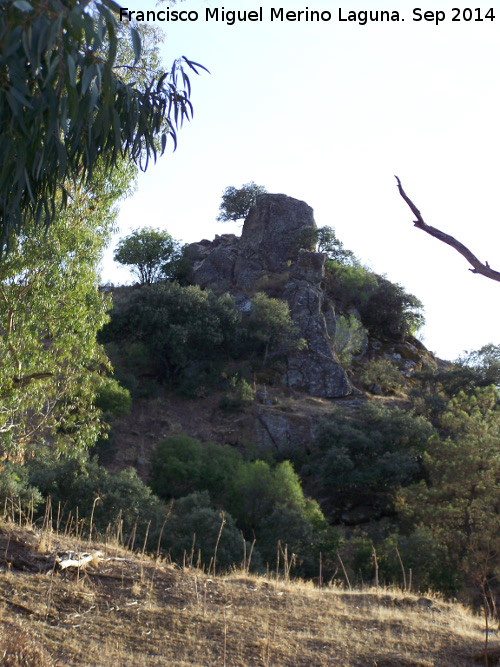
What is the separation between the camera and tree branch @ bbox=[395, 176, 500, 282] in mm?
3172

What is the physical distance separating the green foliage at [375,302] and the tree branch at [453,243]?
4003cm

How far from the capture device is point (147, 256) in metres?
44.8

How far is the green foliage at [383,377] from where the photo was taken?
120 feet

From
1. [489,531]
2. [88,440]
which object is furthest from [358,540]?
[88,440]

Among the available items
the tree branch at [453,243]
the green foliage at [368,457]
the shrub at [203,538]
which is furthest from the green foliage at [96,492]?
the tree branch at [453,243]

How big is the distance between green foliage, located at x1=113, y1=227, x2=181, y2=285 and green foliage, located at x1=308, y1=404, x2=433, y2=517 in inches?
815

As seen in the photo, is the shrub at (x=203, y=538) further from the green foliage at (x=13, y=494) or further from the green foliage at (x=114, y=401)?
the green foliage at (x=114, y=401)

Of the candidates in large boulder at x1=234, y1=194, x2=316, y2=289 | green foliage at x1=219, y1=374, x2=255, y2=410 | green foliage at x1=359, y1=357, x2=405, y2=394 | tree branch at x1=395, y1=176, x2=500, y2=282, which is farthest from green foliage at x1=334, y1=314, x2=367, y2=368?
tree branch at x1=395, y1=176, x2=500, y2=282

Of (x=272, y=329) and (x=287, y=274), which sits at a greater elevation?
(x=287, y=274)

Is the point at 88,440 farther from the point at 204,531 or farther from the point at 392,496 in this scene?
the point at 392,496

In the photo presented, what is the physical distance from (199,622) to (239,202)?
5036 cm

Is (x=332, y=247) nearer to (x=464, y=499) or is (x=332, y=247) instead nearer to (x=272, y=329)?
(x=272, y=329)

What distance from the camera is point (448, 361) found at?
155 feet

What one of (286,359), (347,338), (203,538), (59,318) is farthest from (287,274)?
(59,318)
